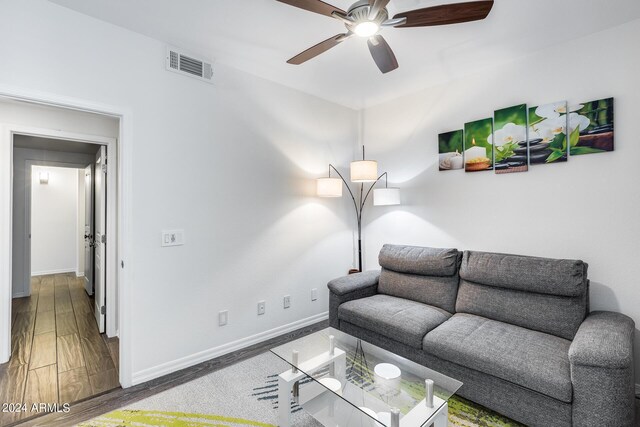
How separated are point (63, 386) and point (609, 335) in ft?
11.9

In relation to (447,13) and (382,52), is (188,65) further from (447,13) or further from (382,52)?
(447,13)

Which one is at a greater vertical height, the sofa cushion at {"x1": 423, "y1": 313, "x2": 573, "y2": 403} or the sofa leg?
the sofa cushion at {"x1": 423, "y1": 313, "x2": 573, "y2": 403}

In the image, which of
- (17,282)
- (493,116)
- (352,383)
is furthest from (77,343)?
(493,116)

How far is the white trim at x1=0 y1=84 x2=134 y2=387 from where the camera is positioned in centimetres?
192

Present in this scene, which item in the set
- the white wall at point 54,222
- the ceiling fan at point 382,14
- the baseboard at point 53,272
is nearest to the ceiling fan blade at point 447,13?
the ceiling fan at point 382,14

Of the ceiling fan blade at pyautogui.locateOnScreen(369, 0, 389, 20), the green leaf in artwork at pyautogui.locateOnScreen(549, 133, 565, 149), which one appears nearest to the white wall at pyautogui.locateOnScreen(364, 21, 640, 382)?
the green leaf in artwork at pyautogui.locateOnScreen(549, 133, 565, 149)

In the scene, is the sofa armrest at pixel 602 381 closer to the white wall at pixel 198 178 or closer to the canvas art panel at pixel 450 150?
the canvas art panel at pixel 450 150

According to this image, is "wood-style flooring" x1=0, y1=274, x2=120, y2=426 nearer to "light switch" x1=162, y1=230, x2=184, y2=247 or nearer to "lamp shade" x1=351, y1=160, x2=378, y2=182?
"light switch" x1=162, y1=230, x2=184, y2=247

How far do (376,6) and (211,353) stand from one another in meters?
2.84

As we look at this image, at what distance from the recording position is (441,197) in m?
3.13

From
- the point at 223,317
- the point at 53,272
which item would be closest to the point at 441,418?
the point at 223,317

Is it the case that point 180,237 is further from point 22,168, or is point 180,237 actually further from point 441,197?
point 22,168

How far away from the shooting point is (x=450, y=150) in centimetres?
304

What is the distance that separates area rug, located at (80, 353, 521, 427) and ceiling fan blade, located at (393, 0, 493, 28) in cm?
237
